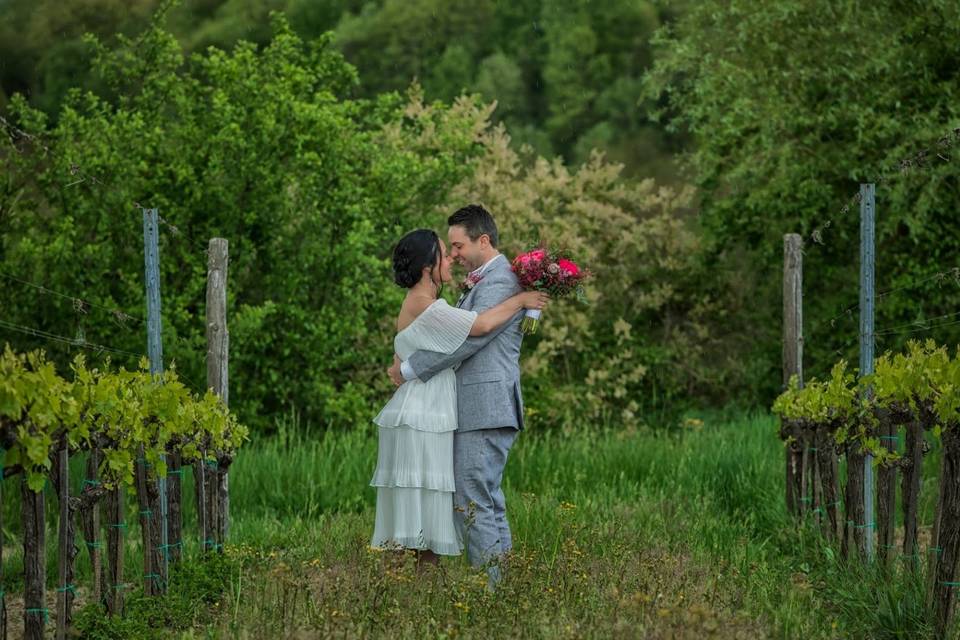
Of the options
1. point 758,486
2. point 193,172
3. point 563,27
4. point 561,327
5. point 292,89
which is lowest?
point 758,486

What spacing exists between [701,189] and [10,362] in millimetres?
13634

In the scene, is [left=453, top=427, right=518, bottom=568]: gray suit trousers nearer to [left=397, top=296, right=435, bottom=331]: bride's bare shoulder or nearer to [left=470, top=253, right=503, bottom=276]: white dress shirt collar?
[left=397, top=296, right=435, bottom=331]: bride's bare shoulder

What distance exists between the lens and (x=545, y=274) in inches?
247

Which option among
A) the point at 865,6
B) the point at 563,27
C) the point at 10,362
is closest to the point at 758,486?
the point at 10,362

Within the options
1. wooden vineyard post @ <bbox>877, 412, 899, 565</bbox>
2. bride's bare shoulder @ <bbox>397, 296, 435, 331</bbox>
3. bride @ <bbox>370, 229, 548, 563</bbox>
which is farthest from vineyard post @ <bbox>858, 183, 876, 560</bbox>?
bride's bare shoulder @ <bbox>397, 296, 435, 331</bbox>

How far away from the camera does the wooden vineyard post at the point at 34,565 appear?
4.87 meters

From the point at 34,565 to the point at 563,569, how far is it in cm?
246

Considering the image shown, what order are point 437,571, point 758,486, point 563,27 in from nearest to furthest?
point 437,571 → point 758,486 → point 563,27

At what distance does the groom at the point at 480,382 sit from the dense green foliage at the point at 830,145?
326 inches

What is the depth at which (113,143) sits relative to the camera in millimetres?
12461

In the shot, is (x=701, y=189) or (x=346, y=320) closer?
(x=346, y=320)

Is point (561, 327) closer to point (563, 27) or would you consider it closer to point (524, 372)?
point (524, 372)

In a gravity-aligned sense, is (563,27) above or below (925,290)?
above

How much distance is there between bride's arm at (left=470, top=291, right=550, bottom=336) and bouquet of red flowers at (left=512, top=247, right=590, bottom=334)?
0.05m
